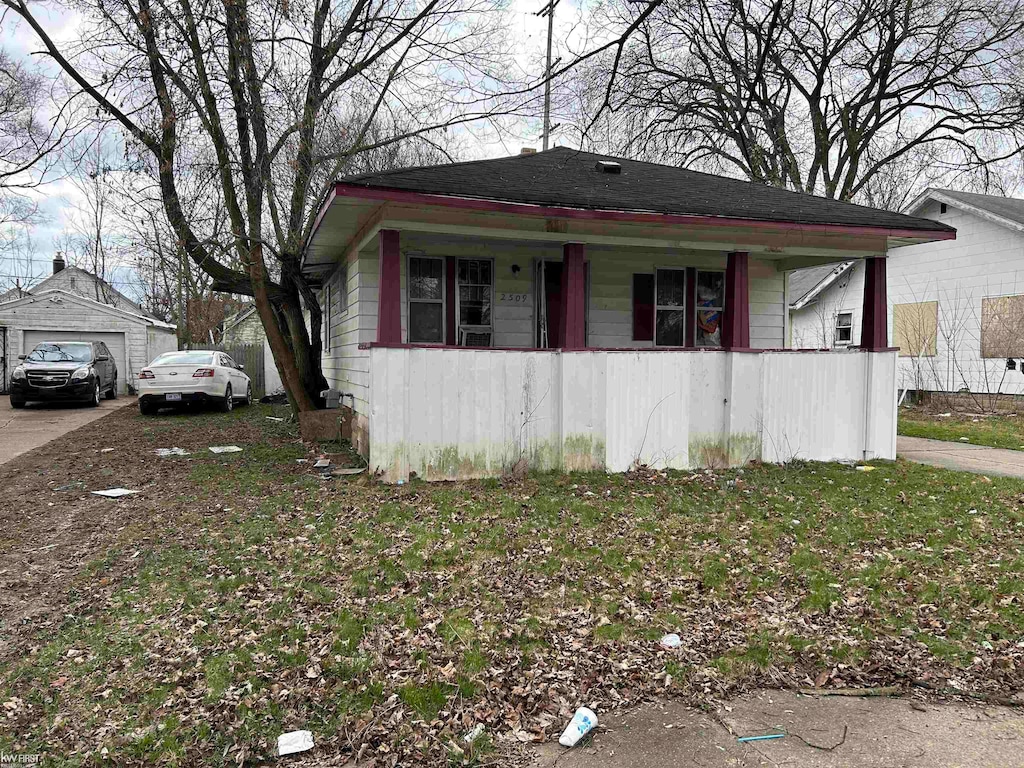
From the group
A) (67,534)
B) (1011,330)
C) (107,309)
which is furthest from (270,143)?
(1011,330)

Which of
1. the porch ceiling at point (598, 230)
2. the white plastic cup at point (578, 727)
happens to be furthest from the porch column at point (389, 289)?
the white plastic cup at point (578, 727)

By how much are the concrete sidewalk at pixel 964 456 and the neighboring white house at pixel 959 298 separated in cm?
538

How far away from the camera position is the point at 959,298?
1524 centimetres

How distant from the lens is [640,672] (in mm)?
3295

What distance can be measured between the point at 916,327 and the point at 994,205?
3.21 meters

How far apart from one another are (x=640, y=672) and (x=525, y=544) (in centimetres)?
190

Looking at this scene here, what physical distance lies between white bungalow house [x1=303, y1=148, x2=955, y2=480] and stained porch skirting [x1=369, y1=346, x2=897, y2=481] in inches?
0.7

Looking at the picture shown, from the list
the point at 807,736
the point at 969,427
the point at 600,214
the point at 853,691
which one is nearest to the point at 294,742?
the point at 807,736

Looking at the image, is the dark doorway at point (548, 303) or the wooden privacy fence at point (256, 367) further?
the wooden privacy fence at point (256, 367)

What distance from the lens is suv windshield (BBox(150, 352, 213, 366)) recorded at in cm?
1438

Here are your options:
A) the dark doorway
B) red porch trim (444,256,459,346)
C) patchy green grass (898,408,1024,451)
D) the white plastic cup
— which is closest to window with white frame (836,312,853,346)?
patchy green grass (898,408,1024,451)

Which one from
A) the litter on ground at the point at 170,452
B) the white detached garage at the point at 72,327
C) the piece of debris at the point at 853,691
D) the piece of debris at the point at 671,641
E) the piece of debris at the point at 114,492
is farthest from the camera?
the white detached garage at the point at 72,327

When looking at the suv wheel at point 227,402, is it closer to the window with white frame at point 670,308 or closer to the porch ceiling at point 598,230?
the porch ceiling at point 598,230

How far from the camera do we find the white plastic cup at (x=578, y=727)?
108 inches
